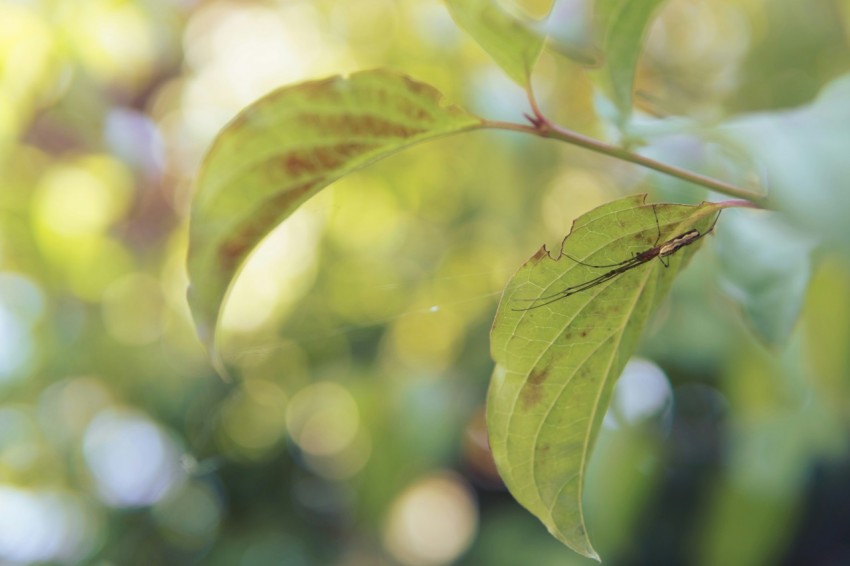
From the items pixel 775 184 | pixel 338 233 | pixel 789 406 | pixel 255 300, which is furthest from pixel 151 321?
pixel 775 184

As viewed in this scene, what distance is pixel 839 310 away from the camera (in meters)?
Result: 0.57

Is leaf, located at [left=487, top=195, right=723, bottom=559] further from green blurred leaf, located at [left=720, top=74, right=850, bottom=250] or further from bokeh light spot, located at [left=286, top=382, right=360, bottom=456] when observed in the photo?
bokeh light spot, located at [left=286, top=382, right=360, bottom=456]

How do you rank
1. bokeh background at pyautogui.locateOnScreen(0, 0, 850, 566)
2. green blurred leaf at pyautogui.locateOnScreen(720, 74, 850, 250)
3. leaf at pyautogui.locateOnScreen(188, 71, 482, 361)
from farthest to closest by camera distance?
bokeh background at pyautogui.locateOnScreen(0, 0, 850, 566) → leaf at pyautogui.locateOnScreen(188, 71, 482, 361) → green blurred leaf at pyautogui.locateOnScreen(720, 74, 850, 250)

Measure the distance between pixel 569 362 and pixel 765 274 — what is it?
0.15m

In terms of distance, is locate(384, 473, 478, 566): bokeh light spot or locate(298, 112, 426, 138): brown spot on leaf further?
locate(384, 473, 478, 566): bokeh light spot

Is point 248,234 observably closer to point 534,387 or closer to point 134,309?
point 534,387

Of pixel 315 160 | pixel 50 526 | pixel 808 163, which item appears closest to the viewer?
pixel 808 163

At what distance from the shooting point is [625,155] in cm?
26

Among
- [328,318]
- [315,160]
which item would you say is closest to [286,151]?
[315,160]

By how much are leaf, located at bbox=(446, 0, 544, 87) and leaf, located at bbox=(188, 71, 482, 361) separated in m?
0.03

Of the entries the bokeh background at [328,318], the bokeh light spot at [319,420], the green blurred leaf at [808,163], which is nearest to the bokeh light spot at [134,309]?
the bokeh background at [328,318]

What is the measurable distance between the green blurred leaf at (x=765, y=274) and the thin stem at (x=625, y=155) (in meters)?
0.10

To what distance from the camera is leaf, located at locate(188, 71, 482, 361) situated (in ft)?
0.90

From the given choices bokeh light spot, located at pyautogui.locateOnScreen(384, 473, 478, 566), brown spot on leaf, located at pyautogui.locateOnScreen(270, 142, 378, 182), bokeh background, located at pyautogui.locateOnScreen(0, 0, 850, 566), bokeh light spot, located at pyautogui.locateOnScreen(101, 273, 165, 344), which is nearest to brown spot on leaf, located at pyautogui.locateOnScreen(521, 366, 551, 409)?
brown spot on leaf, located at pyautogui.locateOnScreen(270, 142, 378, 182)
